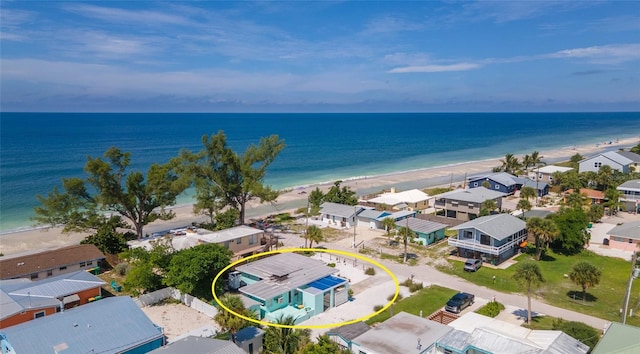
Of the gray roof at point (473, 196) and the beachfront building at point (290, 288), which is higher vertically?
the gray roof at point (473, 196)

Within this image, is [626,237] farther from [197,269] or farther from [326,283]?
[197,269]

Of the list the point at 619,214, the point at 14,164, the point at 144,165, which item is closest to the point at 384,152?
the point at 144,165

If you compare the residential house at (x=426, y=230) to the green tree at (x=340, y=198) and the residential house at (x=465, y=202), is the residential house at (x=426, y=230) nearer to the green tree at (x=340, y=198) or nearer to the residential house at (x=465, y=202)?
the residential house at (x=465, y=202)

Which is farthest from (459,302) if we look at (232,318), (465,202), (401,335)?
(465,202)

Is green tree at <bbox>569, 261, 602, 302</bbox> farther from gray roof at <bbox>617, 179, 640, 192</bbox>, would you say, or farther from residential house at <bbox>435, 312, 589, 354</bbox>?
gray roof at <bbox>617, 179, 640, 192</bbox>

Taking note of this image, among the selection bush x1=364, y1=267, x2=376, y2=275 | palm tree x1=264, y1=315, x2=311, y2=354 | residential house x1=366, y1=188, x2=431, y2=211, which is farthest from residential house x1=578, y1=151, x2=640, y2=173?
palm tree x1=264, y1=315, x2=311, y2=354

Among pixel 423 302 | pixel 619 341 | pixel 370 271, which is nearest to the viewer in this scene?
pixel 619 341

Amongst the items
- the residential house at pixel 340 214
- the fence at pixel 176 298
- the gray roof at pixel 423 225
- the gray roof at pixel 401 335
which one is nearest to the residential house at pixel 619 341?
the gray roof at pixel 401 335
